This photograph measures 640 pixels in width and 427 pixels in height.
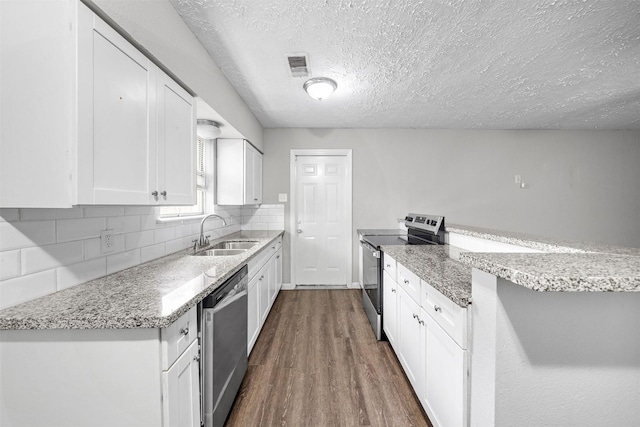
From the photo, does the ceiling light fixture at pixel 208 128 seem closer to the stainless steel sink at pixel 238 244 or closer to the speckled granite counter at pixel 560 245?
the stainless steel sink at pixel 238 244

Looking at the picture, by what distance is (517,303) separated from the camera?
0.80m

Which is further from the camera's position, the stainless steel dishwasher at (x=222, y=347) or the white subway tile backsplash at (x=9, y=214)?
the stainless steel dishwasher at (x=222, y=347)

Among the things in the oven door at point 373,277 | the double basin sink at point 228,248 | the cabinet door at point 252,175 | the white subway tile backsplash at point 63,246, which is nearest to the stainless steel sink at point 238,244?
the double basin sink at point 228,248

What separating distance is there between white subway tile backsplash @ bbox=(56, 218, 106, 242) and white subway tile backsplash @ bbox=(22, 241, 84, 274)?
0.10 feet

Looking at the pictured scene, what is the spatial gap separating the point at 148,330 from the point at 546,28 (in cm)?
267

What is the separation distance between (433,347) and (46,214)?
1860mm

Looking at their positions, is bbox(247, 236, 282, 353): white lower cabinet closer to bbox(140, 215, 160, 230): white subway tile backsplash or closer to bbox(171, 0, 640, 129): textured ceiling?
bbox(140, 215, 160, 230): white subway tile backsplash

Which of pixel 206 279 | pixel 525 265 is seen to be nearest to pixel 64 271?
pixel 206 279

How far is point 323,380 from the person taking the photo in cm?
193

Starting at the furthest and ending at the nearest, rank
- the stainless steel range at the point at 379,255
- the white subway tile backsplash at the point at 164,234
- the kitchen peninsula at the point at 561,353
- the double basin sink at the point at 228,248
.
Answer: the stainless steel range at the point at 379,255 → the double basin sink at the point at 228,248 → the white subway tile backsplash at the point at 164,234 → the kitchen peninsula at the point at 561,353

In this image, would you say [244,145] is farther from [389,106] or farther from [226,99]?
[389,106]

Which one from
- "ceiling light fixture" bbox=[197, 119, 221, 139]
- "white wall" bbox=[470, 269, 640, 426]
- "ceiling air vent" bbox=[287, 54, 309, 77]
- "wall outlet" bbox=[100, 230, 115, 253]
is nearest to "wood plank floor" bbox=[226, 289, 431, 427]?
"white wall" bbox=[470, 269, 640, 426]

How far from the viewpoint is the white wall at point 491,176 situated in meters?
4.01

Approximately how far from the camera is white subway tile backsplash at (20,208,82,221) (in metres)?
1.06
